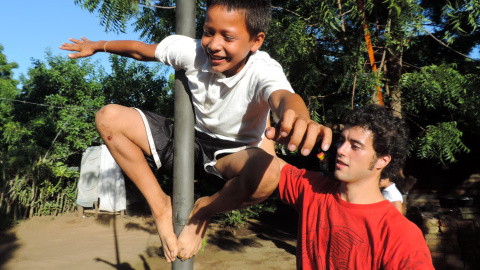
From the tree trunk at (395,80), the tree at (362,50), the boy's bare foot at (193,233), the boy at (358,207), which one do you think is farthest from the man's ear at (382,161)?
the tree trunk at (395,80)

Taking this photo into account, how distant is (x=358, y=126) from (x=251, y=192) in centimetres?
96

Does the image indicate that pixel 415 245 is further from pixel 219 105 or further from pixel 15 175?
pixel 15 175

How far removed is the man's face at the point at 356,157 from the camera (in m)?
2.30

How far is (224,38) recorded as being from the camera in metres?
1.66

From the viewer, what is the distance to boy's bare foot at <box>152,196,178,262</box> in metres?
1.79

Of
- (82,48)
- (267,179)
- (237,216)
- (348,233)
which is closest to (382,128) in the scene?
(348,233)

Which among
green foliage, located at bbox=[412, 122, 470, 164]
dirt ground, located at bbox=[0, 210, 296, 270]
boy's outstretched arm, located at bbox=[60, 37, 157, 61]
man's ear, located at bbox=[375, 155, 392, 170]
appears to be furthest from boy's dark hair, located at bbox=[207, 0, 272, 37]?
dirt ground, located at bbox=[0, 210, 296, 270]

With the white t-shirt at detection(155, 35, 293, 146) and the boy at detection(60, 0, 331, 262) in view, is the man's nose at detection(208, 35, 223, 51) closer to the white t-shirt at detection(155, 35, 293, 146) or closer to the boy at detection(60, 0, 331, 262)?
the boy at detection(60, 0, 331, 262)

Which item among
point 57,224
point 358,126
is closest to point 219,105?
point 358,126

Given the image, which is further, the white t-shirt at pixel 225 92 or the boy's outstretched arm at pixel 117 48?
the boy's outstretched arm at pixel 117 48

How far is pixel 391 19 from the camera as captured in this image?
13.8 ft

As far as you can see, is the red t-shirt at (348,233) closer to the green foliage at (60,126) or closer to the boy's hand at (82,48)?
the boy's hand at (82,48)

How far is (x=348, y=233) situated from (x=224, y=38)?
1.23m

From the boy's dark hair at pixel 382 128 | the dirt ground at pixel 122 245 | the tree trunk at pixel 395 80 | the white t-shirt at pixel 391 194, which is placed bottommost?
the dirt ground at pixel 122 245
